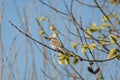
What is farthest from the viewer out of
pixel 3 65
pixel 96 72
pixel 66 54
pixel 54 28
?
pixel 3 65

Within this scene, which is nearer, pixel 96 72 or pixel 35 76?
pixel 96 72

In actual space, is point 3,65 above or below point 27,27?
below

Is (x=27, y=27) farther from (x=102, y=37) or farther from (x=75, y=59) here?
(x=75, y=59)

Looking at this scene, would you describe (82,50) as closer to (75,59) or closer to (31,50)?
(75,59)

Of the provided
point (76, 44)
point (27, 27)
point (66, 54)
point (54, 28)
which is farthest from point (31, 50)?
point (66, 54)

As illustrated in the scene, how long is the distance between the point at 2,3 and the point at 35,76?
56cm

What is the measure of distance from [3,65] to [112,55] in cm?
75

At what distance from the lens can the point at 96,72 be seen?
1.45 meters

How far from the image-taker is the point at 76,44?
149cm

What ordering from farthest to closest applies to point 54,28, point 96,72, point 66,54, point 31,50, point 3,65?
1. point 31,50
2. point 3,65
3. point 54,28
4. point 96,72
5. point 66,54

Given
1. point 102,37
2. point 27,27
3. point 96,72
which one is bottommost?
point 96,72

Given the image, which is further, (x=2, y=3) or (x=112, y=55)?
(x=2, y=3)

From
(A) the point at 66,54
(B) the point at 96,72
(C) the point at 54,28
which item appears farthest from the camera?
(C) the point at 54,28

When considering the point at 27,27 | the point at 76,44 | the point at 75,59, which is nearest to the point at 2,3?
the point at 27,27
